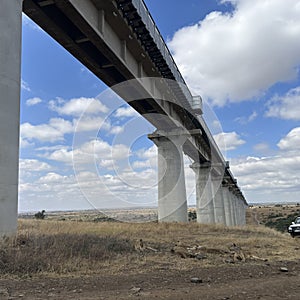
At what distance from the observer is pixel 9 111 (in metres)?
10.1

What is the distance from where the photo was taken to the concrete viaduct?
1009 cm

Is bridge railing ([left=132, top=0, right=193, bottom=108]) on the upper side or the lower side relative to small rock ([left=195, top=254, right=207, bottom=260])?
upper

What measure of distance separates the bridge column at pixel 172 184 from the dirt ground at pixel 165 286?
20759mm

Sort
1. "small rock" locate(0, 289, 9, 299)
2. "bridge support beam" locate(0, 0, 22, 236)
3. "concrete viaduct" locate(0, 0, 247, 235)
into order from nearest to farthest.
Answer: "small rock" locate(0, 289, 9, 299)
"bridge support beam" locate(0, 0, 22, 236)
"concrete viaduct" locate(0, 0, 247, 235)

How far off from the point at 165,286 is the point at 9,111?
20.6ft

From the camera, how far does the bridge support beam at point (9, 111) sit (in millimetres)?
9727

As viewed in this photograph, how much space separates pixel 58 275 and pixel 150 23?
1394cm

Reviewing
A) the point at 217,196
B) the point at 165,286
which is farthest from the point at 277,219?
the point at 165,286

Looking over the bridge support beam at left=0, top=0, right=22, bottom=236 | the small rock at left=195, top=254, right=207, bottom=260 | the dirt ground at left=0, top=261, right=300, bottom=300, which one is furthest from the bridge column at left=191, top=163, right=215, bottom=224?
the dirt ground at left=0, top=261, right=300, bottom=300

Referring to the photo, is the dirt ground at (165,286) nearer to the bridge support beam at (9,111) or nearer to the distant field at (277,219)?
the bridge support beam at (9,111)

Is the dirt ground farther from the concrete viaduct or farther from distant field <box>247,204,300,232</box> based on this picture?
distant field <box>247,204,300,232</box>

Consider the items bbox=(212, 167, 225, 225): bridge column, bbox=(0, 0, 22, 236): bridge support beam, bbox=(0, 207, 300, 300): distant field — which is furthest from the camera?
bbox=(212, 167, 225, 225): bridge column

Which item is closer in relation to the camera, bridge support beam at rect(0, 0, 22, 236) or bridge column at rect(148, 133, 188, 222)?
bridge support beam at rect(0, 0, 22, 236)

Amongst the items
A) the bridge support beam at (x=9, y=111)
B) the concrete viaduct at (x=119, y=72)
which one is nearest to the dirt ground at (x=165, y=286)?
the bridge support beam at (x=9, y=111)
